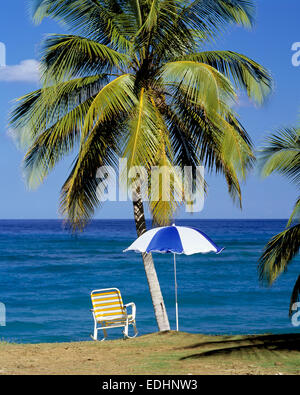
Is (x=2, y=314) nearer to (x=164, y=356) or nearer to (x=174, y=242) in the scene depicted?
(x=174, y=242)

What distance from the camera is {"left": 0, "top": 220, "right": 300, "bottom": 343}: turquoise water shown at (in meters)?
20.4

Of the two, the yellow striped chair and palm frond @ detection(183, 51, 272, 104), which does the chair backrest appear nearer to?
the yellow striped chair

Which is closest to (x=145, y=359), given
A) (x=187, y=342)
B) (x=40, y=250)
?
(x=187, y=342)

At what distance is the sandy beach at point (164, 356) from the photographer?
24.7 feet

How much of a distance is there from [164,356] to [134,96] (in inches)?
178

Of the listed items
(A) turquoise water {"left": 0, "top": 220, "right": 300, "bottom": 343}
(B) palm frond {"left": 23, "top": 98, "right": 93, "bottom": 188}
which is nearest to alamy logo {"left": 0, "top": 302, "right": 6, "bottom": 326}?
(A) turquoise water {"left": 0, "top": 220, "right": 300, "bottom": 343}

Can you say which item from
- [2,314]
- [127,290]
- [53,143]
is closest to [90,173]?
[53,143]

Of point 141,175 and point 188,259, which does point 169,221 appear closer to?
point 141,175

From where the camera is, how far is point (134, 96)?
10.8 meters

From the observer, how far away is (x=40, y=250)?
48.8 m

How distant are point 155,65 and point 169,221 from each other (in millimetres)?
2961

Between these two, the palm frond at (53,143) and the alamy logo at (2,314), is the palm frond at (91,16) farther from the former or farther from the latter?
the alamy logo at (2,314)

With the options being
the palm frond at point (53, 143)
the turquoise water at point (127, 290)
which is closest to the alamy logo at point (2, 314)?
the turquoise water at point (127, 290)

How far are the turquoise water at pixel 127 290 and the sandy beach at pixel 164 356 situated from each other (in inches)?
110
